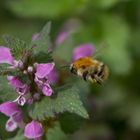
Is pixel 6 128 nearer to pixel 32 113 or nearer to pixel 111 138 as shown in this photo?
pixel 32 113

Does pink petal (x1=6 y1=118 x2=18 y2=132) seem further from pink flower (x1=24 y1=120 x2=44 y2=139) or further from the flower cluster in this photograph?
pink flower (x1=24 y1=120 x2=44 y2=139)

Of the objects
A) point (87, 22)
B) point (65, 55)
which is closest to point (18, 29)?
point (87, 22)

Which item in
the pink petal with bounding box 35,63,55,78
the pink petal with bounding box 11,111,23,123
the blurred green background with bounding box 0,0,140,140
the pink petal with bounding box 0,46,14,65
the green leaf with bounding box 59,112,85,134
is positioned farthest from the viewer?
the blurred green background with bounding box 0,0,140,140

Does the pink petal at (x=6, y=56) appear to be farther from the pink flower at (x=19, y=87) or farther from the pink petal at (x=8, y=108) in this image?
the pink petal at (x=8, y=108)

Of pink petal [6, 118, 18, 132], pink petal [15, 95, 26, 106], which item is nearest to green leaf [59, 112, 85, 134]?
pink petal [6, 118, 18, 132]

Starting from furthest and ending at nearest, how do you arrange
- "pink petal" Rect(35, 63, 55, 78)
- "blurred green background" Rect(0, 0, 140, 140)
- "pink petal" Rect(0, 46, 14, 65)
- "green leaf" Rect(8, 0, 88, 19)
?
"green leaf" Rect(8, 0, 88, 19) < "blurred green background" Rect(0, 0, 140, 140) < "pink petal" Rect(0, 46, 14, 65) < "pink petal" Rect(35, 63, 55, 78)

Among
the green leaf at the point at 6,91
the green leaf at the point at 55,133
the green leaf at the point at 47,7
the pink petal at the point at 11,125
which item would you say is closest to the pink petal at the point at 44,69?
the green leaf at the point at 6,91
